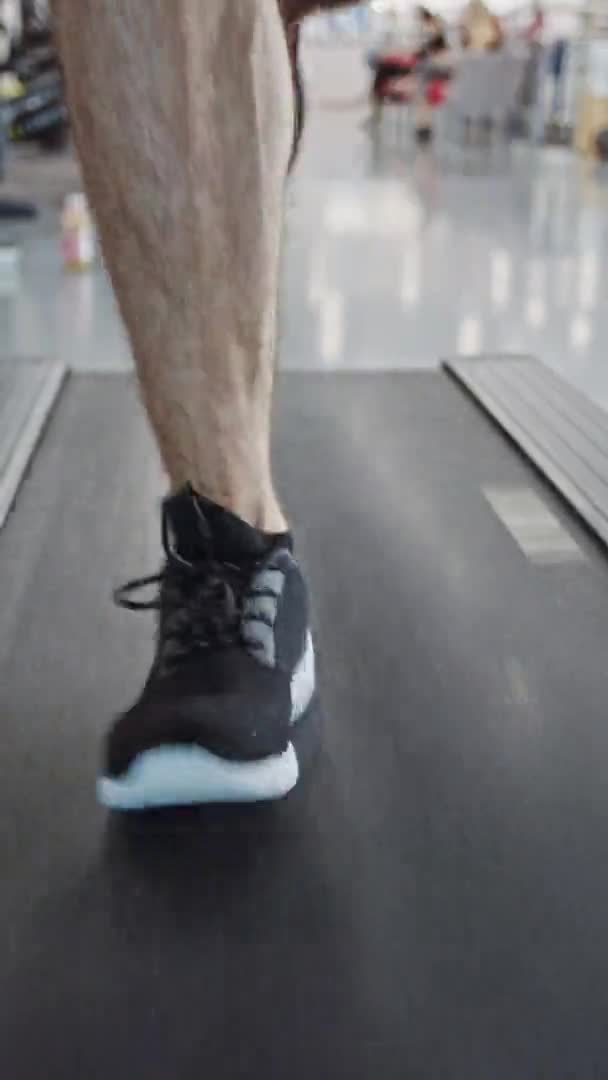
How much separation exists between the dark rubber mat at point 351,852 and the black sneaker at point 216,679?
0.03 meters

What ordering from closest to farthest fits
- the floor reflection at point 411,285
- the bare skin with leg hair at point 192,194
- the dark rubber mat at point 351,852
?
the dark rubber mat at point 351,852, the bare skin with leg hair at point 192,194, the floor reflection at point 411,285

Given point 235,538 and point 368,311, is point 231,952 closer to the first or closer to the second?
point 235,538

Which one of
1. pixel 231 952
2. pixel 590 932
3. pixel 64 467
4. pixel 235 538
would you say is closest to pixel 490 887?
pixel 590 932

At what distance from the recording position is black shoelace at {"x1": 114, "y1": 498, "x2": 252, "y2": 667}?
894 millimetres

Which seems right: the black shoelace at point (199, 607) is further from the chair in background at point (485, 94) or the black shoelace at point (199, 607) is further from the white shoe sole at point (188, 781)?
the chair in background at point (485, 94)

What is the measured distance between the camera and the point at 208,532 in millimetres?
894

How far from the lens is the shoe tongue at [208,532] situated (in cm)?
89

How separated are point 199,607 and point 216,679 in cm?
6

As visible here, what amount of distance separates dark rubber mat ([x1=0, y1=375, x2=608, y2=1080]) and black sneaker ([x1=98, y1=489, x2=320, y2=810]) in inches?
1.1

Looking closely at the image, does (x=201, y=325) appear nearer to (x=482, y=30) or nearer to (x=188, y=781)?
(x=188, y=781)

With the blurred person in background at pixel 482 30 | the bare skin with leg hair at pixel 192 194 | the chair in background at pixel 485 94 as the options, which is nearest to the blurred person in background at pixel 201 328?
the bare skin with leg hair at pixel 192 194

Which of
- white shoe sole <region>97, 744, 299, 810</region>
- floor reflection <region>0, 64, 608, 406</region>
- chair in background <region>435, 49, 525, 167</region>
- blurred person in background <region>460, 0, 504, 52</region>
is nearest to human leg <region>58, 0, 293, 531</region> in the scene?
white shoe sole <region>97, 744, 299, 810</region>

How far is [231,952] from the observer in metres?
0.72

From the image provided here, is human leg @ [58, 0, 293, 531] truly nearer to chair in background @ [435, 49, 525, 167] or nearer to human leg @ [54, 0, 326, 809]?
human leg @ [54, 0, 326, 809]
